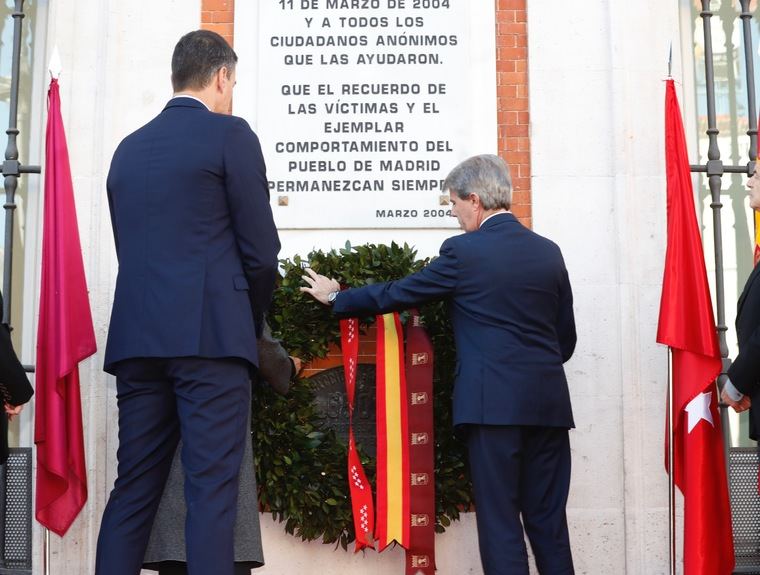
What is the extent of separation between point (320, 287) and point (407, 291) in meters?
0.50

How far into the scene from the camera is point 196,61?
3.94 m

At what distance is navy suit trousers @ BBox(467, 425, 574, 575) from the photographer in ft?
14.1

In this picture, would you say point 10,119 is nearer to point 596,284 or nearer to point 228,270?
point 228,270

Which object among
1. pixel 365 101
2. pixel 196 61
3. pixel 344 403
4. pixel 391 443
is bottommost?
pixel 391 443

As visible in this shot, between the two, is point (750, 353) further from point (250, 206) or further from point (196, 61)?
point (196, 61)

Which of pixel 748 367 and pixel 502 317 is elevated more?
pixel 502 317

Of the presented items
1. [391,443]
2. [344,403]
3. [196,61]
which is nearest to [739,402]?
[391,443]

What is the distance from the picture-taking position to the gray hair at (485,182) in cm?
463

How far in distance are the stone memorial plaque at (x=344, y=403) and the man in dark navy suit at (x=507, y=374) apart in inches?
28.0

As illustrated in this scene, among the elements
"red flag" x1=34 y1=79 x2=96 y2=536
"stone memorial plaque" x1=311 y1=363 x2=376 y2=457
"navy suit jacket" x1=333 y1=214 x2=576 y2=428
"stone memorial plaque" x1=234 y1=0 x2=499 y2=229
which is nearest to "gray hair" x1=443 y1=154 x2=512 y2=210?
"navy suit jacket" x1=333 y1=214 x2=576 y2=428

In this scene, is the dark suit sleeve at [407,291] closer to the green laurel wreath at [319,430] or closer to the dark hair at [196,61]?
the green laurel wreath at [319,430]

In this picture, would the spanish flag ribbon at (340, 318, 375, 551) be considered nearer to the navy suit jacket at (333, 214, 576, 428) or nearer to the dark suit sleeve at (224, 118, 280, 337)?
the navy suit jacket at (333, 214, 576, 428)

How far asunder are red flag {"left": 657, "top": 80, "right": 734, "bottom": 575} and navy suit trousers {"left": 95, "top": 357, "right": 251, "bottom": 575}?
2.12 meters

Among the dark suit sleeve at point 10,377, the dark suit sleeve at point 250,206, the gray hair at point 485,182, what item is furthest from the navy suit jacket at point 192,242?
the gray hair at point 485,182
